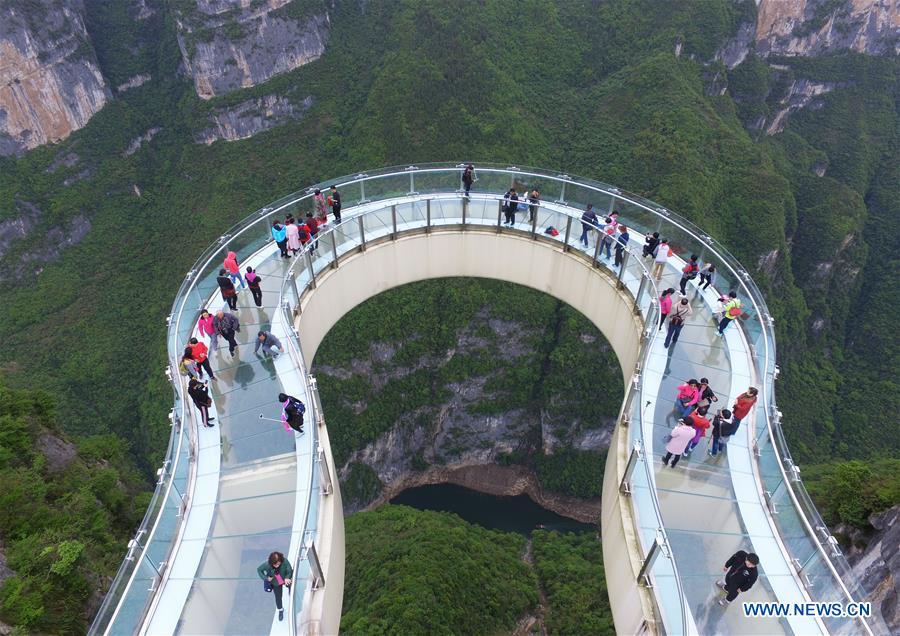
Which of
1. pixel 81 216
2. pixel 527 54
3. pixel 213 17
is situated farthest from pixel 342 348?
pixel 527 54

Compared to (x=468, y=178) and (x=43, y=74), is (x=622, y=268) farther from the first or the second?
(x=43, y=74)

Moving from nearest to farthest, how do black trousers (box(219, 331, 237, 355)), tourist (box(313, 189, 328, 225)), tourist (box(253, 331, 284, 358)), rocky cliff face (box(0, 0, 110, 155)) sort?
tourist (box(253, 331, 284, 358)) → black trousers (box(219, 331, 237, 355)) → tourist (box(313, 189, 328, 225)) → rocky cliff face (box(0, 0, 110, 155))

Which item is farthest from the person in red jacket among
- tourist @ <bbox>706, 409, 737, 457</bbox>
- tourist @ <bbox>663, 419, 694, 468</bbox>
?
tourist @ <bbox>663, 419, 694, 468</bbox>

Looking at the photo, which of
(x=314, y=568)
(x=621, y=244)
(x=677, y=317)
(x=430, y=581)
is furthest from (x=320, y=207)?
(x=430, y=581)

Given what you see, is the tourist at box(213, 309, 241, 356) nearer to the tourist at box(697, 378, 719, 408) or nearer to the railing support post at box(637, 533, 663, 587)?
the railing support post at box(637, 533, 663, 587)

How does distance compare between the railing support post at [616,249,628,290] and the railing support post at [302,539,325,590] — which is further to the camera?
the railing support post at [616,249,628,290]

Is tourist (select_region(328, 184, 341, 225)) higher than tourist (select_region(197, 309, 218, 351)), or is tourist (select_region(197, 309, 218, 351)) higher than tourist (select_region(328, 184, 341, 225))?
tourist (select_region(328, 184, 341, 225))
